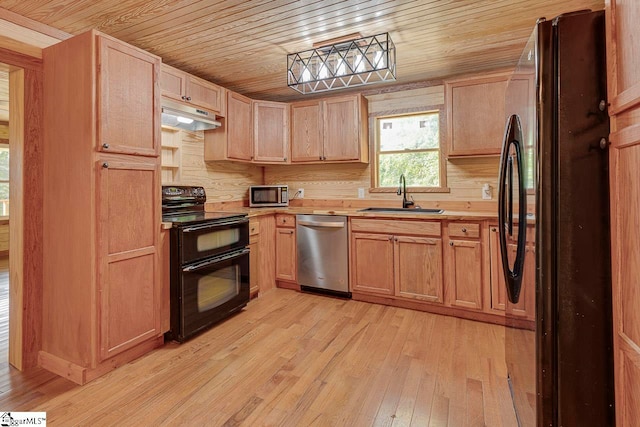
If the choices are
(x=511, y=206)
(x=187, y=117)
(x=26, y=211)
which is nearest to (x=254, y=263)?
(x=187, y=117)

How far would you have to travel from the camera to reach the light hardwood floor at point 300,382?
1.67 m

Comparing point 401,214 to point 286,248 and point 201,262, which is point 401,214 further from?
point 201,262

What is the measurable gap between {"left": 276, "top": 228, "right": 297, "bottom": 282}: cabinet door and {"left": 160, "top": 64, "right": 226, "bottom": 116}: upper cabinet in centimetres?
143

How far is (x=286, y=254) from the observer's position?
3723 mm

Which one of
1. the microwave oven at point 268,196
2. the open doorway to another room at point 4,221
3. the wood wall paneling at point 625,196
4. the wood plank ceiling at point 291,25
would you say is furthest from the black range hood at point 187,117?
the wood wall paneling at point 625,196

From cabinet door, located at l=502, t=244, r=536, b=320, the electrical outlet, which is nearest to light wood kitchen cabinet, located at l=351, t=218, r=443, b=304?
the electrical outlet

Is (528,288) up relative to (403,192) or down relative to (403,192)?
down

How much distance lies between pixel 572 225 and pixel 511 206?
1.61 feet

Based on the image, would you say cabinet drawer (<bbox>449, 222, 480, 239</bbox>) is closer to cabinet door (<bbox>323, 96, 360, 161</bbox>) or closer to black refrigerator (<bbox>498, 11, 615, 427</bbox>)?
cabinet door (<bbox>323, 96, 360, 161</bbox>)

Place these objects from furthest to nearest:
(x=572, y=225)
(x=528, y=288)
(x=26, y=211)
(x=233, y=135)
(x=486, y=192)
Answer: (x=233, y=135)
(x=486, y=192)
(x=26, y=211)
(x=528, y=288)
(x=572, y=225)

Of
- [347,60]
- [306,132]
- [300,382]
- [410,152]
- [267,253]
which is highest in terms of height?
[347,60]

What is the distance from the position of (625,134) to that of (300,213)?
9.68 ft

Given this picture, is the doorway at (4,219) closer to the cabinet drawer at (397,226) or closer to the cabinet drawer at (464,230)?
the cabinet drawer at (397,226)

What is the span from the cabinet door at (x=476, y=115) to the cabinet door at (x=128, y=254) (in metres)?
2.63
